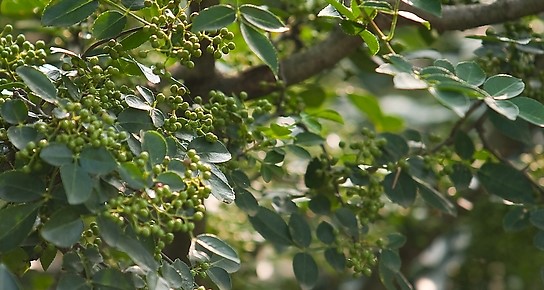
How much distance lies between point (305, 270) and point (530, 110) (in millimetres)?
357

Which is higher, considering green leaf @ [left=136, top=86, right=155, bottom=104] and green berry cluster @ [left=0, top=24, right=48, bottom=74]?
green berry cluster @ [left=0, top=24, right=48, bottom=74]

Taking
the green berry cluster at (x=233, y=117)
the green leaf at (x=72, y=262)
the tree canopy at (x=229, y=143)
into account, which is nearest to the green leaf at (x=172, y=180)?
the tree canopy at (x=229, y=143)

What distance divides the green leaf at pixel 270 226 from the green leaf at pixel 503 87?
33 cm

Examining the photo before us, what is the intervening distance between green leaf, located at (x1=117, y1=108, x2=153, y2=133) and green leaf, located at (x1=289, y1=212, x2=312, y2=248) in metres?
0.31

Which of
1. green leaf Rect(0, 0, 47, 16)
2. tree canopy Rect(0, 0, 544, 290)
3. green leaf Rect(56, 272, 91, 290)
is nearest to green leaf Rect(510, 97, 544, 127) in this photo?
tree canopy Rect(0, 0, 544, 290)

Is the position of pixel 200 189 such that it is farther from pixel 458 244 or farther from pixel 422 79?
pixel 458 244

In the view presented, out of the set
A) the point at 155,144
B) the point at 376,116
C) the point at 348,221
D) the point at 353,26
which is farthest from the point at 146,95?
the point at 376,116

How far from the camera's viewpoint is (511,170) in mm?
1161

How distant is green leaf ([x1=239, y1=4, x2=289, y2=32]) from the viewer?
829mm

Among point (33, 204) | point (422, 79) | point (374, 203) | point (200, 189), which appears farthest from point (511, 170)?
point (33, 204)

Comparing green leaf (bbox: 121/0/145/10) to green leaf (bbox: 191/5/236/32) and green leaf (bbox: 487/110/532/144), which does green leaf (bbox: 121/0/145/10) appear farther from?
green leaf (bbox: 487/110/532/144)

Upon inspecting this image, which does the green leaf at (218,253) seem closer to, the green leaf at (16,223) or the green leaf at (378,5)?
the green leaf at (16,223)

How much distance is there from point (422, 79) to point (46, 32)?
71 cm

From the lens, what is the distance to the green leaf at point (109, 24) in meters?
0.88
